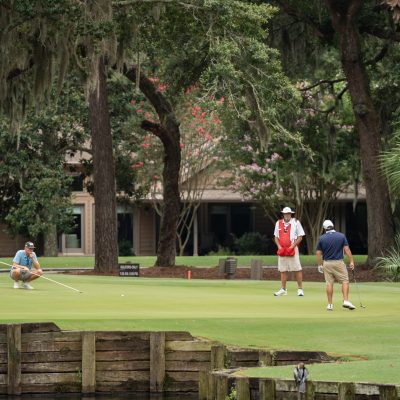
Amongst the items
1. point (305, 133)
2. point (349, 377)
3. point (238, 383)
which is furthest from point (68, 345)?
point (305, 133)

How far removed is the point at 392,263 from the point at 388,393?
930 inches

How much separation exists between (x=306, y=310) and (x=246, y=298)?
11.1ft

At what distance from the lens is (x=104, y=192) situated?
133ft

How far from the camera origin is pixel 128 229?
69.4m

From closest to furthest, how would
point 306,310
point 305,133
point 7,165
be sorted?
point 306,310, point 305,133, point 7,165

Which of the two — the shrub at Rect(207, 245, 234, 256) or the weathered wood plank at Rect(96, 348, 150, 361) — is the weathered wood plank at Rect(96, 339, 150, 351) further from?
the shrub at Rect(207, 245, 234, 256)

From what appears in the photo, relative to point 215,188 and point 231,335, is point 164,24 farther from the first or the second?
point 215,188

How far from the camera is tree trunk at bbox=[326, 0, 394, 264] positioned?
3894 centimetres

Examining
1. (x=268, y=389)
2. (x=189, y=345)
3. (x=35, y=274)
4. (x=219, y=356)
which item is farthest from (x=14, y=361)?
(x=35, y=274)

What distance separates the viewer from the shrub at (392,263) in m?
36.2

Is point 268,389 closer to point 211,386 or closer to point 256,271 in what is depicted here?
point 211,386

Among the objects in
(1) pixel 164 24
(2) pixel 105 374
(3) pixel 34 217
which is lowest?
(2) pixel 105 374

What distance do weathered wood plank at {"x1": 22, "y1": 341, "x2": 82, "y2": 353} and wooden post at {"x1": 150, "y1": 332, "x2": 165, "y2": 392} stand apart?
47.0 inches

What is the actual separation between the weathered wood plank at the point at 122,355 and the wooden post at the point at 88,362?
0.20m
